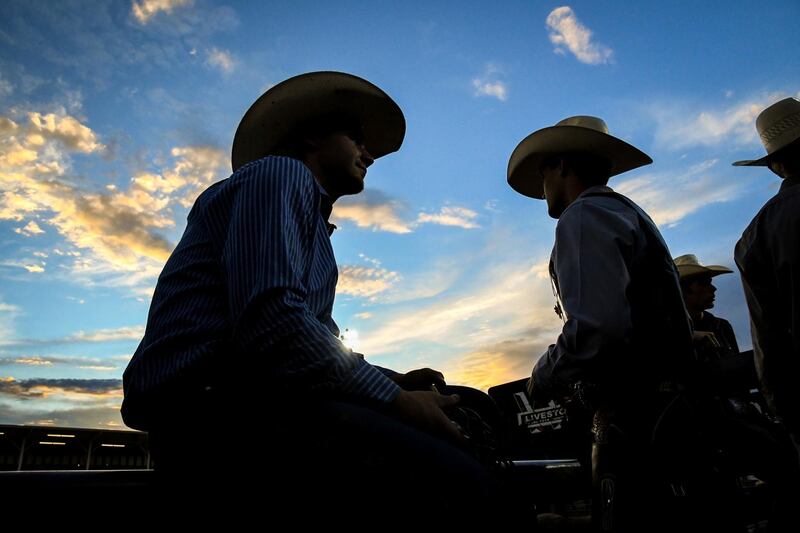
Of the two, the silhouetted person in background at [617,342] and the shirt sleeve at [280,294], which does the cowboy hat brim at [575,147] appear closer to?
the silhouetted person in background at [617,342]

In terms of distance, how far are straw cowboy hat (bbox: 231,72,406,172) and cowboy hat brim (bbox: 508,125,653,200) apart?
1095 millimetres

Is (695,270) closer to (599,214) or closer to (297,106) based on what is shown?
(599,214)

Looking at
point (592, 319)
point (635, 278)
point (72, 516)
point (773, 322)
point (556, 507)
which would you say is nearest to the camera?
point (72, 516)

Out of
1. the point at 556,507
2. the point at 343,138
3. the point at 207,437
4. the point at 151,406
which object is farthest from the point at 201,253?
the point at 556,507

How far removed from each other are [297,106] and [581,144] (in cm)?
187

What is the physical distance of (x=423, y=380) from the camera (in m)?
1.94

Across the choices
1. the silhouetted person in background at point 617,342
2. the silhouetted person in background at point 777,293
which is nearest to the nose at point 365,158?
the silhouetted person in background at point 617,342

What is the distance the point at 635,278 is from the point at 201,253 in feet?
6.31

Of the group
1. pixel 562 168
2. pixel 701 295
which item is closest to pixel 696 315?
pixel 701 295

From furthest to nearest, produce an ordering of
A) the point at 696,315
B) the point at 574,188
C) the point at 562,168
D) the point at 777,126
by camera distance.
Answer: the point at 696,315 → the point at 777,126 → the point at 562,168 → the point at 574,188

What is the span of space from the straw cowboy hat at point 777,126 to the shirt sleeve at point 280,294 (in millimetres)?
3446

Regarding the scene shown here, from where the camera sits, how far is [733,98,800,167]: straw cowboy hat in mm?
3322

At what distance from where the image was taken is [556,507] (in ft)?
27.3

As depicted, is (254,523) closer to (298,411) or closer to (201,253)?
(298,411)
